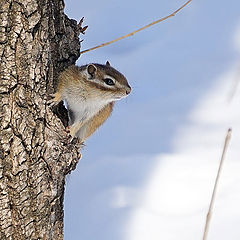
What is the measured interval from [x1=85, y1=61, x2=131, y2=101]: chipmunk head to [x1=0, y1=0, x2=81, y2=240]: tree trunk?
1.73 feet

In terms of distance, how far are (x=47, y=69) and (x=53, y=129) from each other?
0.25 m

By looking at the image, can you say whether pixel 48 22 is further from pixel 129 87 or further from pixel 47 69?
pixel 129 87

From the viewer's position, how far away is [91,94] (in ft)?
8.57

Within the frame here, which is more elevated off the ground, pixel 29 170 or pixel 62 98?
pixel 62 98

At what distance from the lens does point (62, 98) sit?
221 cm

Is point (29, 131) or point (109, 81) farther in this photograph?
point (109, 81)

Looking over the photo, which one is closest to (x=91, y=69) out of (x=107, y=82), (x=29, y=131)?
(x=107, y=82)

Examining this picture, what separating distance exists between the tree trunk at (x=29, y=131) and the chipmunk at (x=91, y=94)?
1.40 feet

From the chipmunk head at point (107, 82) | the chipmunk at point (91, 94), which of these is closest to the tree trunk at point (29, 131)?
the chipmunk at point (91, 94)

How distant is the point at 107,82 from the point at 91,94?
0.11 metres

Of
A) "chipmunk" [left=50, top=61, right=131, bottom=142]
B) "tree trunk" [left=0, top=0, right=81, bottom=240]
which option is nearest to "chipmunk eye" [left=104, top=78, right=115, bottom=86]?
"chipmunk" [left=50, top=61, right=131, bottom=142]

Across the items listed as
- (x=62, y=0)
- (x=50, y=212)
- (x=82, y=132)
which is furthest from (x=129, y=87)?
(x=50, y=212)

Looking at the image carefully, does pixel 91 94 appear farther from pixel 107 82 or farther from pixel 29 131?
pixel 29 131

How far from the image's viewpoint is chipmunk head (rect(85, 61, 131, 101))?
2582 mm
